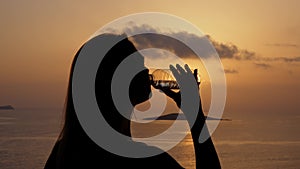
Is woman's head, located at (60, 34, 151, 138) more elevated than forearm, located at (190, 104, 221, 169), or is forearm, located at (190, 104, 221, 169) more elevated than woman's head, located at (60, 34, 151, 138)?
woman's head, located at (60, 34, 151, 138)

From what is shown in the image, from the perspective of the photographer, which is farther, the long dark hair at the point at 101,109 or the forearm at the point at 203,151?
the forearm at the point at 203,151

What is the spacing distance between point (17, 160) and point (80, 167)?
61.8m

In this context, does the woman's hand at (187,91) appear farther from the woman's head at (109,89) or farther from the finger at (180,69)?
the woman's head at (109,89)

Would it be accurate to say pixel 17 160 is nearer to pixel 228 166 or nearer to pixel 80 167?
pixel 228 166

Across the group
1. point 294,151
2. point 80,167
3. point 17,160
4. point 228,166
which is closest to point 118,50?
point 80,167

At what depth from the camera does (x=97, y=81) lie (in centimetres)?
229

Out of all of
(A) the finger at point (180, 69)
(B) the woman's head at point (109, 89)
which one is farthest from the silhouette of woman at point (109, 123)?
(A) the finger at point (180, 69)

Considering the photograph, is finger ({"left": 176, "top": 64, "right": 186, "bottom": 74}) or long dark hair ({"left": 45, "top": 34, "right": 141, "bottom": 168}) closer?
long dark hair ({"left": 45, "top": 34, "right": 141, "bottom": 168})

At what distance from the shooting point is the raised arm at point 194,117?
8.38 ft

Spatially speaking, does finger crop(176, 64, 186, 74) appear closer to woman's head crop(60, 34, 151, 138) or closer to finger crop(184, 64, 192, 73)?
finger crop(184, 64, 192, 73)

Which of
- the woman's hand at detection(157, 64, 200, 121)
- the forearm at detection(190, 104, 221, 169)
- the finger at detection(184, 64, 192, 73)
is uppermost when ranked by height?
the finger at detection(184, 64, 192, 73)

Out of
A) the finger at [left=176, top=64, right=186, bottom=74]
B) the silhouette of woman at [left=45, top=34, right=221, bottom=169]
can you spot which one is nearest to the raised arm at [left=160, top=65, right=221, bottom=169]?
the finger at [left=176, top=64, right=186, bottom=74]

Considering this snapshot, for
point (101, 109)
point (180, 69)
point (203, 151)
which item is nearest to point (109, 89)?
point (101, 109)

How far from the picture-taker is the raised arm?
2553 mm
